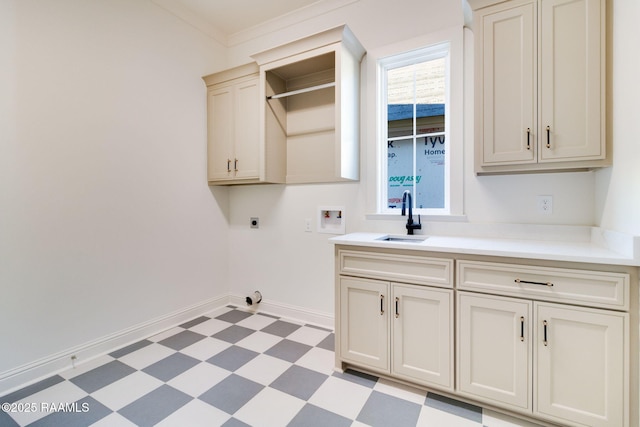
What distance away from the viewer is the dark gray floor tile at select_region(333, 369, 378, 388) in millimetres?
1850

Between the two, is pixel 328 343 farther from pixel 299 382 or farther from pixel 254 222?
pixel 254 222

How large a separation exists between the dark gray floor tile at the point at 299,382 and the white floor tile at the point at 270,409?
45 mm

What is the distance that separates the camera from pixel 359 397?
1716 millimetres

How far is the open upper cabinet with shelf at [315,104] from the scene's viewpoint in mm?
2244

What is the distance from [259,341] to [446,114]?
90.4 inches

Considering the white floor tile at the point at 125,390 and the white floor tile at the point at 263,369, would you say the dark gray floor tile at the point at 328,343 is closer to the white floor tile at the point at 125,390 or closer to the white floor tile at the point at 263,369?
the white floor tile at the point at 263,369

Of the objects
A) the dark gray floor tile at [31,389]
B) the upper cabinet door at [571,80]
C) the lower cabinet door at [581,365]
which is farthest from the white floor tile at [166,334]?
the upper cabinet door at [571,80]

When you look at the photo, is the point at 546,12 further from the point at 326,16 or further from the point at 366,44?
the point at 326,16

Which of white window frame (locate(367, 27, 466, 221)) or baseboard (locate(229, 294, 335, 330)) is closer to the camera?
white window frame (locate(367, 27, 466, 221))

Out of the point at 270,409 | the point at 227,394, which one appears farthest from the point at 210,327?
the point at 270,409

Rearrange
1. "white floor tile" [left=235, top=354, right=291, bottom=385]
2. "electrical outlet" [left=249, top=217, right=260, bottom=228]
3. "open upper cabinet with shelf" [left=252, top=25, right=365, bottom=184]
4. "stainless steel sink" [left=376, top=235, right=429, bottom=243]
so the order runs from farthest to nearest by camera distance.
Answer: "electrical outlet" [left=249, top=217, right=260, bottom=228]
"open upper cabinet with shelf" [left=252, top=25, right=365, bottom=184]
"stainless steel sink" [left=376, top=235, right=429, bottom=243]
"white floor tile" [left=235, top=354, right=291, bottom=385]

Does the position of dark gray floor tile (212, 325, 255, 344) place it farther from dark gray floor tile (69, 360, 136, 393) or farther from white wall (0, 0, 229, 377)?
dark gray floor tile (69, 360, 136, 393)

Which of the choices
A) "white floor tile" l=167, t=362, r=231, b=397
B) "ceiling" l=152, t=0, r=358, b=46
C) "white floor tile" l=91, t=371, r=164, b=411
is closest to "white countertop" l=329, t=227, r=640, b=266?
"white floor tile" l=167, t=362, r=231, b=397

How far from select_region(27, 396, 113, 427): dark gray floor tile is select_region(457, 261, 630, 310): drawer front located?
2.05m
